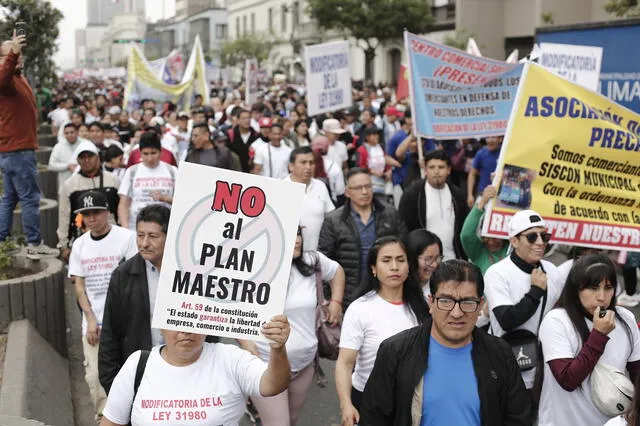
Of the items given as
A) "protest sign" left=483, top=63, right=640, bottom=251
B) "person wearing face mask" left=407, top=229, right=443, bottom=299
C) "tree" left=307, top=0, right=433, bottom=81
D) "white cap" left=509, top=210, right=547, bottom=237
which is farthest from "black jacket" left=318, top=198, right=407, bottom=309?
"tree" left=307, top=0, right=433, bottom=81

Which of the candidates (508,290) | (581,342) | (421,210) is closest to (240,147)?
(421,210)

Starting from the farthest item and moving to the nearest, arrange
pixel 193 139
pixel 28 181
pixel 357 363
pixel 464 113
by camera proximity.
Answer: pixel 193 139
pixel 464 113
pixel 28 181
pixel 357 363

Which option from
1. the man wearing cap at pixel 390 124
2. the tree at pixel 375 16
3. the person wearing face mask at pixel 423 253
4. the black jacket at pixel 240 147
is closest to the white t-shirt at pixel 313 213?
the person wearing face mask at pixel 423 253

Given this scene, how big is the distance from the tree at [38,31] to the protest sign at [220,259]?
13.0 m

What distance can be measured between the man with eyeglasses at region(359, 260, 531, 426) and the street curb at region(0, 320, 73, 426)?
7.30 ft

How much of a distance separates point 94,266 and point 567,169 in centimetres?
319

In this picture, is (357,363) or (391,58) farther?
(391,58)

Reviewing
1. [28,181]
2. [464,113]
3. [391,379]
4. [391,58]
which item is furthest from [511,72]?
[391,58]

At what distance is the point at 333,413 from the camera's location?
628 cm

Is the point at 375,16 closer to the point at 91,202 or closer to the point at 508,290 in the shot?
the point at 91,202

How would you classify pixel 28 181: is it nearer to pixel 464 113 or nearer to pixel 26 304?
pixel 26 304

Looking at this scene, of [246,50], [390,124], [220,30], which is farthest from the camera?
[220,30]

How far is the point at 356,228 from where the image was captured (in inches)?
251

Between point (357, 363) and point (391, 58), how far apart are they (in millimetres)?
49954
